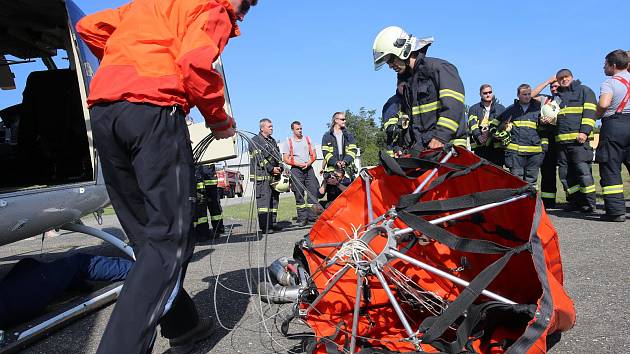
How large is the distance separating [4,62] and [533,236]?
5.98 m

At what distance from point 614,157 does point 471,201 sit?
517 centimetres

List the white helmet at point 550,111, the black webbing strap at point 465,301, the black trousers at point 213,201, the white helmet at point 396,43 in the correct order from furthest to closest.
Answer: the black trousers at point 213,201 < the white helmet at point 550,111 < the white helmet at point 396,43 < the black webbing strap at point 465,301

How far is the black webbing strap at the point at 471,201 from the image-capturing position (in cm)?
258

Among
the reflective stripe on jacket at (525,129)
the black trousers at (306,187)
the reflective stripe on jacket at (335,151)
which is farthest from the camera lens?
→ the reflective stripe on jacket at (335,151)

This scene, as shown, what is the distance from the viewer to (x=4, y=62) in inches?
221

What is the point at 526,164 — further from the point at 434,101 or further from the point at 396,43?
the point at 396,43

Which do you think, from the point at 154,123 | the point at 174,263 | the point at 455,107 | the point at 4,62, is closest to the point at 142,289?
the point at 174,263

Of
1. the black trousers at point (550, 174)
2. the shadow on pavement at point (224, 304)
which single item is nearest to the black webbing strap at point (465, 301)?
the shadow on pavement at point (224, 304)

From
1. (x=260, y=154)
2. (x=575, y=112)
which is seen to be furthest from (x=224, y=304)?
(x=575, y=112)

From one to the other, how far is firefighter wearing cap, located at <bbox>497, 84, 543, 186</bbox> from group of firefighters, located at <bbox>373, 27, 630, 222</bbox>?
17 millimetres

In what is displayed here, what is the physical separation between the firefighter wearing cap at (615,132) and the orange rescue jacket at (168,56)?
19.8 ft

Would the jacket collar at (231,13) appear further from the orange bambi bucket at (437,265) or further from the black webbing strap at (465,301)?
the black webbing strap at (465,301)

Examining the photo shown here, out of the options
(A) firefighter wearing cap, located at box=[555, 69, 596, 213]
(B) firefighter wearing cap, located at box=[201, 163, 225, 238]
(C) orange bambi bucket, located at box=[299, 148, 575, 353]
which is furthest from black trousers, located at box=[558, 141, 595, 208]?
(B) firefighter wearing cap, located at box=[201, 163, 225, 238]

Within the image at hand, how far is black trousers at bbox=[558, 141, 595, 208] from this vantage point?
7.45 metres
